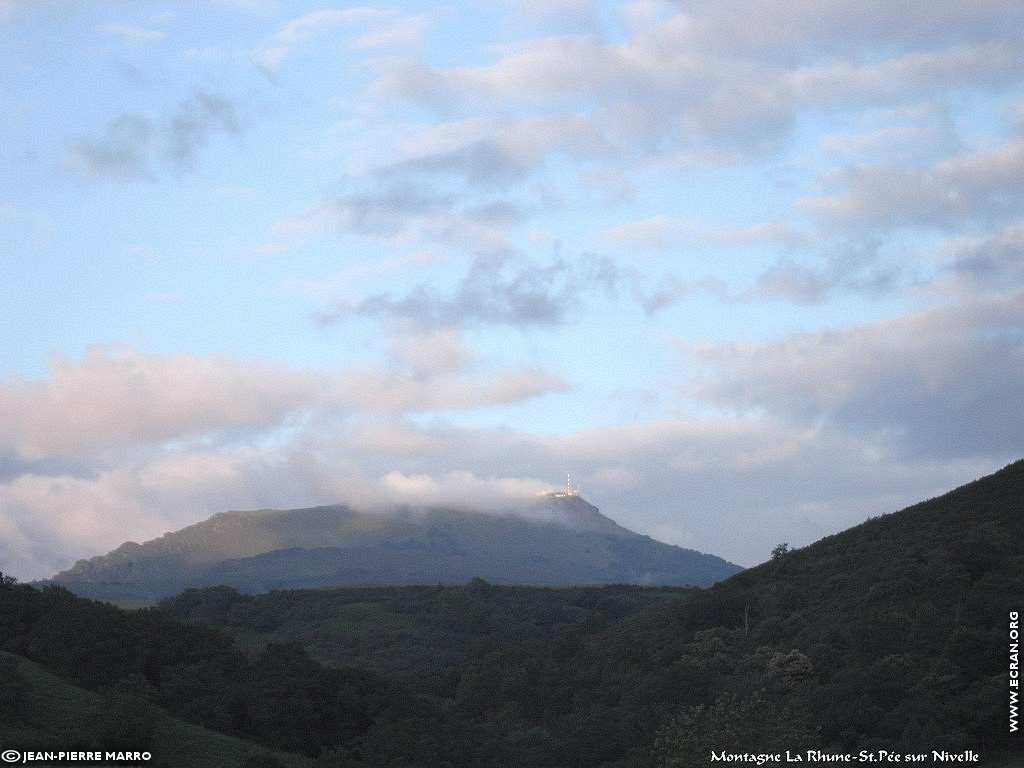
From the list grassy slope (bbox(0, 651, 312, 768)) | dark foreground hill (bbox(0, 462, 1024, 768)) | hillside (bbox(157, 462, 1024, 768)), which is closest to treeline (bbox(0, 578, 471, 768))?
dark foreground hill (bbox(0, 462, 1024, 768))

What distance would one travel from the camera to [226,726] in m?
48.8

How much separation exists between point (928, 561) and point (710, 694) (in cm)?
1556

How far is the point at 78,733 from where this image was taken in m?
35.7

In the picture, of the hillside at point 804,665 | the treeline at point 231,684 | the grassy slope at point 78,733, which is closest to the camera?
the grassy slope at point 78,733

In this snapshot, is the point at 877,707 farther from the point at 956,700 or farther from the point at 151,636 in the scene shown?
the point at 151,636

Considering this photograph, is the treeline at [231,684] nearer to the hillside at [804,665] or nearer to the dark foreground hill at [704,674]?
the dark foreground hill at [704,674]

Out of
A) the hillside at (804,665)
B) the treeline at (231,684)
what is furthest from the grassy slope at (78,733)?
the hillside at (804,665)

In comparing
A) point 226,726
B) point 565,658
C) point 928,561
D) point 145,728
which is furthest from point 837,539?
point 145,728

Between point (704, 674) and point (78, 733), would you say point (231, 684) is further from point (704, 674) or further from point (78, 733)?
point (704, 674)

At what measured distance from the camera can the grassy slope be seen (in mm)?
35062

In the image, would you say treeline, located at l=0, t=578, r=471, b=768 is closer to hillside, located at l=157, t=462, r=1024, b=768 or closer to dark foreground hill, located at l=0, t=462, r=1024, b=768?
dark foreground hill, located at l=0, t=462, r=1024, b=768

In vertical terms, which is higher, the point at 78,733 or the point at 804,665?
the point at 804,665

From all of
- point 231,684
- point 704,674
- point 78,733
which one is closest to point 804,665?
point 704,674

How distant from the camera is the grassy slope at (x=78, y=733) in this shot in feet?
115
